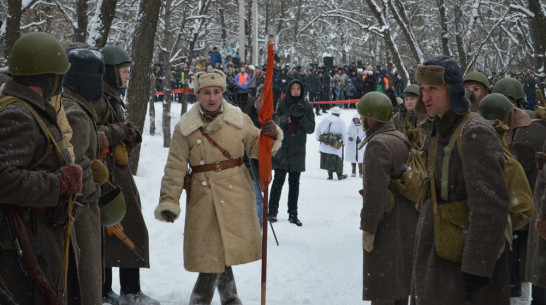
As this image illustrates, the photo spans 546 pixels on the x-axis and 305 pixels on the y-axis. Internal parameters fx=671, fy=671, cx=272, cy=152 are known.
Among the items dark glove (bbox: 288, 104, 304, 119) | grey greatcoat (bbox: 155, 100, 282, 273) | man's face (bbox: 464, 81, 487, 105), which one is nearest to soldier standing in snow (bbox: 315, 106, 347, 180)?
dark glove (bbox: 288, 104, 304, 119)

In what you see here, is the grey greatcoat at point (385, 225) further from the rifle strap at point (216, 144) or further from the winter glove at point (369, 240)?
the rifle strap at point (216, 144)

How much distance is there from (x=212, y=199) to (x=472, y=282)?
2.40 metres

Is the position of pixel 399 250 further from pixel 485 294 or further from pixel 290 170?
pixel 290 170

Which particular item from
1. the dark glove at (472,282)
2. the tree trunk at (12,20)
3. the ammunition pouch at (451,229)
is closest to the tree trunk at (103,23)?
the tree trunk at (12,20)

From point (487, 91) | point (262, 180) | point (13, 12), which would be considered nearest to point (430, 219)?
point (262, 180)

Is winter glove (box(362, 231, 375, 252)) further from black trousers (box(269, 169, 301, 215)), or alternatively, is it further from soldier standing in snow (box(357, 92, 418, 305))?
black trousers (box(269, 169, 301, 215))

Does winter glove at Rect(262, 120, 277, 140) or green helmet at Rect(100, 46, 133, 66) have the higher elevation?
green helmet at Rect(100, 46, 133, 66)

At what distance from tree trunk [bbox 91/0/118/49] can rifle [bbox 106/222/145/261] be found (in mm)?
4731

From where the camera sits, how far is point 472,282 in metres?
3.38

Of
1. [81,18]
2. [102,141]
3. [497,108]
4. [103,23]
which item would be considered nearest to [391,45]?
[103,23]

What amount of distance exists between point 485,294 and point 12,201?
241 cm

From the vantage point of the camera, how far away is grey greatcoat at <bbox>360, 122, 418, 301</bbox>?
475 cm

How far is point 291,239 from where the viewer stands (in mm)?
8992

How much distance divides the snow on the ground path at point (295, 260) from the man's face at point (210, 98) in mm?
1764
